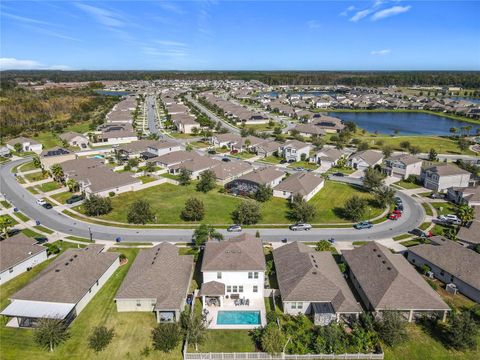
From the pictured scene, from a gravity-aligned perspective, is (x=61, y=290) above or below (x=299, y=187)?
above

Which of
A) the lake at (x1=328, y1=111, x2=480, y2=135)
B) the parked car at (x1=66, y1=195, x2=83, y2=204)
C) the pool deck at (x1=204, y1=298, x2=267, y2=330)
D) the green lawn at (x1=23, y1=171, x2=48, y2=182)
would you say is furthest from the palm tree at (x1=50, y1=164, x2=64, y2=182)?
the lake at (x1=328, y1=111, x2=480, y2=135)

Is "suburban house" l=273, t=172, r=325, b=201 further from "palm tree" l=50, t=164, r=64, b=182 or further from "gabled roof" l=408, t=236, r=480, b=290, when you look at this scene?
"palm tree" l=50, t=164, r=64, b=182

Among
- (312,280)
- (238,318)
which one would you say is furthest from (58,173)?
(312,280)

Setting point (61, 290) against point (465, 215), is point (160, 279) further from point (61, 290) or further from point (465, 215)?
point (465, 215)

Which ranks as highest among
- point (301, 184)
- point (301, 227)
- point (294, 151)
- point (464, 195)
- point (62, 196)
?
point (301, 184)

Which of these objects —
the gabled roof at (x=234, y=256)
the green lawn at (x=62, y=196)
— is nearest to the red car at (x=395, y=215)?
the gabled roof at (x=234, y=256)

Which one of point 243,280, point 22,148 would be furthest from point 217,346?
point 22,148
